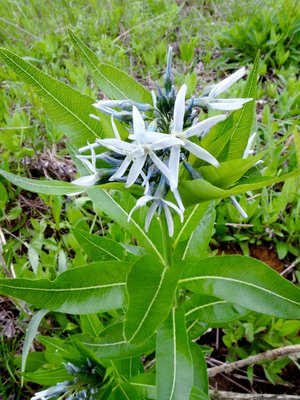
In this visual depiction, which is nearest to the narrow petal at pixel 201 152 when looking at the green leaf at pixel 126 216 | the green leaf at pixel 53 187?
the green leaf at pixel 53 187

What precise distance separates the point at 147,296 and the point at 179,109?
0.52 metres

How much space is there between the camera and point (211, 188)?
105 cm

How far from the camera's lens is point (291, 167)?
8.89 feet

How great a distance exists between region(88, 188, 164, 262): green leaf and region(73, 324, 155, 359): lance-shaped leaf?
298 millimetres

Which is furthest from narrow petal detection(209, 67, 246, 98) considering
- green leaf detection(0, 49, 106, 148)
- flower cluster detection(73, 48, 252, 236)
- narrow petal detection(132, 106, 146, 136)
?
green leaf detection(0, 49, 106, 148)

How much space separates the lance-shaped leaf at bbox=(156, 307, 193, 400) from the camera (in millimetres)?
1185

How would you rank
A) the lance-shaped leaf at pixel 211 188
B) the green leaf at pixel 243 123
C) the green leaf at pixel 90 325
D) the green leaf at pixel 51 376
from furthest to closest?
1. the green leaf at pixel 90 325
2. the green leaf at pixel 51 376
3. the green leaf at pixel 243 123
4. the lance-shaped leaf at pixel 211 188

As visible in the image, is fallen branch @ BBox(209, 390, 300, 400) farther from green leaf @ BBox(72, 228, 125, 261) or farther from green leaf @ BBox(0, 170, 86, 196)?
green leaf @ BBox(0, 170, 86, 196)

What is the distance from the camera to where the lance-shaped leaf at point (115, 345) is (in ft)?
4.83

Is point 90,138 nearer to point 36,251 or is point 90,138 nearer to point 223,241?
point 36,251

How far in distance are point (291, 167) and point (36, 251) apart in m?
1.62

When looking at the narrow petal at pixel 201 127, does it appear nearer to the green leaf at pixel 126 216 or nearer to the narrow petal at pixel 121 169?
the narrow petal at pixel 121 169

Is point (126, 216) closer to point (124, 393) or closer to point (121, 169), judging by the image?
point (121, 169)

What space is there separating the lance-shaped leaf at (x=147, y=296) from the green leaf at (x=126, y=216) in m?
0.25
